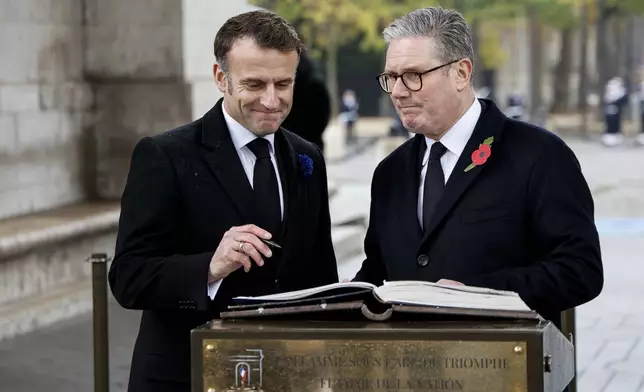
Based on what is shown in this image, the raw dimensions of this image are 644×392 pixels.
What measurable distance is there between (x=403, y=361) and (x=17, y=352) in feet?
19.4

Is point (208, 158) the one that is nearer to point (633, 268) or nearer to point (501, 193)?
point (501, 193)

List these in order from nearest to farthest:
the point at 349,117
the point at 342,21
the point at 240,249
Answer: the point at 240,249 < the point at 349,117 < the point at 342,21

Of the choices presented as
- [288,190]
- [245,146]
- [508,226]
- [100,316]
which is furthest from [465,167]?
[100,316]

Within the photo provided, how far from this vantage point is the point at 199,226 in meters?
3.77

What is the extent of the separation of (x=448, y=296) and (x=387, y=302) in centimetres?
18

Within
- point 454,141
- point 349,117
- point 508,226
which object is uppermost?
point 454,141

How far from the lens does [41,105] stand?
1015 centimetres

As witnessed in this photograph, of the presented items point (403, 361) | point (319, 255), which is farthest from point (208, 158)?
point (403, 361)

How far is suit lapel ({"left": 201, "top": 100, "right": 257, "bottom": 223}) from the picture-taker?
149 inches

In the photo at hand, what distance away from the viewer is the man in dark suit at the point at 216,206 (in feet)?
12.0

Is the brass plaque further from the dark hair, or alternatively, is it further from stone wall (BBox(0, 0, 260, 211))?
stone wall (BBox(0, 0, 260, 211))

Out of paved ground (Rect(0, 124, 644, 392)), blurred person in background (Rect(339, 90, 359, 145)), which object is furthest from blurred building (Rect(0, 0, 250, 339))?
blurred person in background (Rect(339, 90, 359, 145))

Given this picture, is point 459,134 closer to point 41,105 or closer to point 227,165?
point 227,165

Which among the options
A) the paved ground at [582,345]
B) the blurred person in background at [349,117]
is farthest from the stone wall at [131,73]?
the blurred person in background at [349,117]
